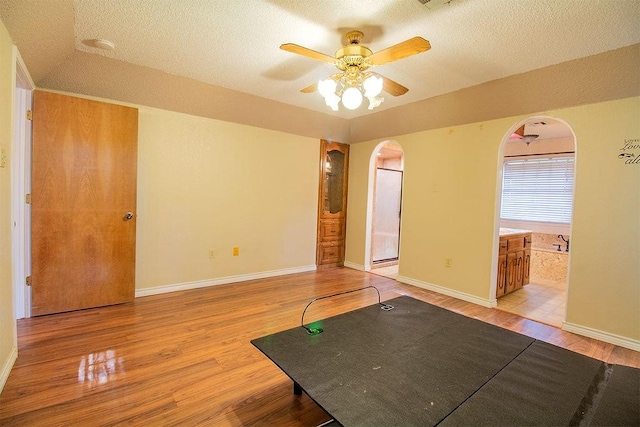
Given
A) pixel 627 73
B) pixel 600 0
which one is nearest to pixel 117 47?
pixel 600 0

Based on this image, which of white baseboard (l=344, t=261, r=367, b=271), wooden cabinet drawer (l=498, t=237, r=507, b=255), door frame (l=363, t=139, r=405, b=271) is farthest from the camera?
white baseboard (l=344, t=261, r=367, b=271)

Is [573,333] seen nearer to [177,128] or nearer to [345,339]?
[345,339]

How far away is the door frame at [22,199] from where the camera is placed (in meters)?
2.57

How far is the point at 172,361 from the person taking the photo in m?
2.13

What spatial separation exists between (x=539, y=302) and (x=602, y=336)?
1019 millimetres

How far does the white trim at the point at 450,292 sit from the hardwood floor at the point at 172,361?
14 cm

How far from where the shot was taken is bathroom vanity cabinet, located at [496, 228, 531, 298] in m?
3.64

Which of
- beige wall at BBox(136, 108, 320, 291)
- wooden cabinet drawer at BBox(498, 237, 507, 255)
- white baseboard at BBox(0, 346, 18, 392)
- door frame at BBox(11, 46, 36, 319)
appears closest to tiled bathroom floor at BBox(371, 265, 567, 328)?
wooden cabinet drawer at BBox(498, 237, 507, 255)

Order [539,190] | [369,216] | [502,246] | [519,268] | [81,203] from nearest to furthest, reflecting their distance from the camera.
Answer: [81,203] → [502,246] → [519,268] → [369,216] → [539,190]

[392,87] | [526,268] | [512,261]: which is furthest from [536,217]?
[392,87]

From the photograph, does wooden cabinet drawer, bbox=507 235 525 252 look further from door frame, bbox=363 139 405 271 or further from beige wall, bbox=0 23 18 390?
beige wall, bbox=0 23 18 390

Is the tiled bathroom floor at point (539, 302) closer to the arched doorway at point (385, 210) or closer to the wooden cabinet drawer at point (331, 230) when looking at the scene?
the arched doorway at point (385, 210)

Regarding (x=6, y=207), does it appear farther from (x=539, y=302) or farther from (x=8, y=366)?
(x=539, y=302)

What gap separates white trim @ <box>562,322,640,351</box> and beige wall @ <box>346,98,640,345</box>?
15 millimetres
